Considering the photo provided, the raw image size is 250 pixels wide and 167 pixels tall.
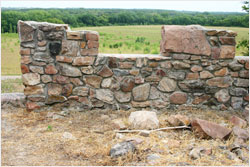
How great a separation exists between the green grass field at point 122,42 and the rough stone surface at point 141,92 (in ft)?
7.28

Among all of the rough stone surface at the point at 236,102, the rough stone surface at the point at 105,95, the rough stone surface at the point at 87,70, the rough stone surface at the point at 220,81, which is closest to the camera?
the rough stone surface at the point at 87,70

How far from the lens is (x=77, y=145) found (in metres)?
3.99

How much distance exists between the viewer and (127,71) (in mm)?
5289

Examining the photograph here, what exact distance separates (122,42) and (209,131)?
5007mm

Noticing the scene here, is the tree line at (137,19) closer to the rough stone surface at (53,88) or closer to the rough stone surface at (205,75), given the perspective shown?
the rough stone surface at (205,75)

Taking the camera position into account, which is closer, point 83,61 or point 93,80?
point 83,61

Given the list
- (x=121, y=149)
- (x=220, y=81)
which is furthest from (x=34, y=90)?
(x=220, y=81)

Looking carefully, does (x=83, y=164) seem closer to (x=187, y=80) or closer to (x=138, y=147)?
(x=138, y=147)

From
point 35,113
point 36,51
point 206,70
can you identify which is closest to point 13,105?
point 35,113

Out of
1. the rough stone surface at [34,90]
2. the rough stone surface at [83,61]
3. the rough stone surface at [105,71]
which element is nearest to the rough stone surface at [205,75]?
the rough stone surface at [105,71]

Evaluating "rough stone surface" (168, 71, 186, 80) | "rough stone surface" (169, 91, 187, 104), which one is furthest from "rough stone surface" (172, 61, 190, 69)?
"rough stone surface" (169, 91, 187, 104)

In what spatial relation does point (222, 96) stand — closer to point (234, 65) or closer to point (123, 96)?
point (234, 65)

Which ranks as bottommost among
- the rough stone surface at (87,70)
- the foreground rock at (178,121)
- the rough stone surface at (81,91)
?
the foreground rock at (178,121)

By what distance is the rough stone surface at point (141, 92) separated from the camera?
538 cm
